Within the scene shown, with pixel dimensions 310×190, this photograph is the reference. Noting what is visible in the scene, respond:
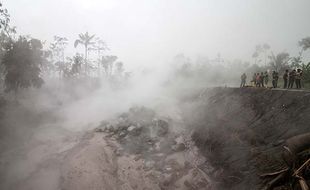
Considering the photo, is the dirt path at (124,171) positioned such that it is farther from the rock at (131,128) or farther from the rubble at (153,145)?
the rock at (131,128)

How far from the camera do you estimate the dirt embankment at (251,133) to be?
8.53 meters

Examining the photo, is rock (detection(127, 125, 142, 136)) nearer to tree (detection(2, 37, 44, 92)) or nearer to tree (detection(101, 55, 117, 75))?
tree (detection(2, 37, 44, 92))

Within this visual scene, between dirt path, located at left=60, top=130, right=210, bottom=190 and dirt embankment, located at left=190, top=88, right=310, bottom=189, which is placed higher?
dirt embankment, located at left=190, top=88, right=310, bottom=189

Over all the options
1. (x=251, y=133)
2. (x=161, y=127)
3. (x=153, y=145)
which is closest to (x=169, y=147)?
(x=153, y=145)

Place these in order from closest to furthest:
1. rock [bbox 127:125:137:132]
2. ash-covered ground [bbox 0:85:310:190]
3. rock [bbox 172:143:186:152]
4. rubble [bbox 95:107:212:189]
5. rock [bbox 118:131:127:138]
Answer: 1. ash-covered ground [bbox 0:85:310:190]
2. rubble [bbox 95:107:212:189]
3. rock [bbox 172:143:186:152]
4. rock [bbox 118:131:127:138]
5. rock [bbox 127:125:137:132]

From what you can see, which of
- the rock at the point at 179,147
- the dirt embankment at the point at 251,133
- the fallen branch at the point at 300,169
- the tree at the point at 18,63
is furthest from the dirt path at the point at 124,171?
the tree at the point at 18,63

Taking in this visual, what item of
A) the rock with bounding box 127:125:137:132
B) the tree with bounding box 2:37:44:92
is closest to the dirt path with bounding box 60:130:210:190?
the rock with bounding box 127:125:137:132

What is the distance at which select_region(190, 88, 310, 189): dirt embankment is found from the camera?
8.53 meters

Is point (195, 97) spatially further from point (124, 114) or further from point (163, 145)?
point (163, 145)

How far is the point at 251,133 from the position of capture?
1081cm

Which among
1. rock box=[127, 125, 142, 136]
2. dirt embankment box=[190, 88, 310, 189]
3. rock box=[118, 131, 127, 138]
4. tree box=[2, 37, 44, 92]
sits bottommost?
rock box=[118, 131, 127, 138]

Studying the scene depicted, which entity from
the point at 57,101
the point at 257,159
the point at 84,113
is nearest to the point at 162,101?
the point at 84,113

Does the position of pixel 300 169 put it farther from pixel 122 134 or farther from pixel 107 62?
pixel 107 62

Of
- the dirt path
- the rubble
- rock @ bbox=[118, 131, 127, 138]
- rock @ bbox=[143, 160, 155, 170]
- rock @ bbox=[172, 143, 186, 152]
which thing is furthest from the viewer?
rock @ bbox=[118, 131, 127, 138]
